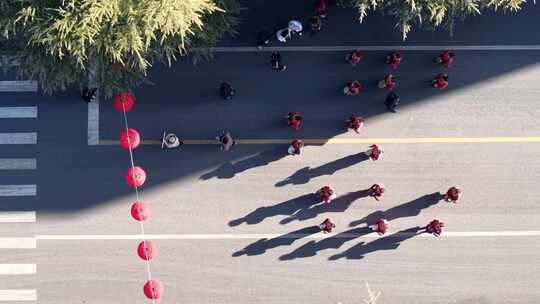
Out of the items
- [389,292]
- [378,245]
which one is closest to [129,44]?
[378,245]

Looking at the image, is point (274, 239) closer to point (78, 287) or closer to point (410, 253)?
point (410, 253)

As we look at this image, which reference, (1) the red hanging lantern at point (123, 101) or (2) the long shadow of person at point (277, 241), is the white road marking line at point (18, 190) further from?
(2) the long shadow of person at point (277, 241)

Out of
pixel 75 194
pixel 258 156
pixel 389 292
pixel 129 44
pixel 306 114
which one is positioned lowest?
pixel 389 292

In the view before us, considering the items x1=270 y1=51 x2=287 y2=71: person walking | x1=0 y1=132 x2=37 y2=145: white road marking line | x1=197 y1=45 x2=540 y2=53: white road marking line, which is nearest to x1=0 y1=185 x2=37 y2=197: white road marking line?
x1=0 y1=132 x2=37 y2=145: white road marking line

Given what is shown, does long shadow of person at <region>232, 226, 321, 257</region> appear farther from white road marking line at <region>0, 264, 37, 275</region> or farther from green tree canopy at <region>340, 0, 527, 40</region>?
green tree canopy at <region>340, 0, 527, 40</region>

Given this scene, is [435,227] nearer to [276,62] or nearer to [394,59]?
[394,59]

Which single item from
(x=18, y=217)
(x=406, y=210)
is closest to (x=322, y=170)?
(x=406, y=210)
